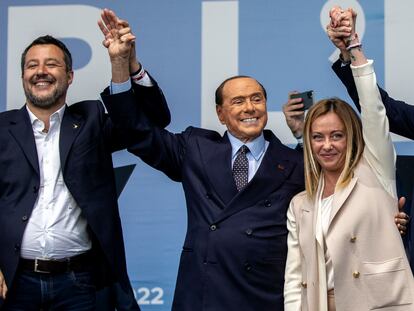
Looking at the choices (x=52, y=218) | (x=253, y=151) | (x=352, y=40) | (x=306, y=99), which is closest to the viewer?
(x=352, y=40)

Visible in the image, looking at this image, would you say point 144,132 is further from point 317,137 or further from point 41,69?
point 317,137

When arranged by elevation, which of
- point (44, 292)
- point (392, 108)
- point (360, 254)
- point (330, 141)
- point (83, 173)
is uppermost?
point (392, 108)

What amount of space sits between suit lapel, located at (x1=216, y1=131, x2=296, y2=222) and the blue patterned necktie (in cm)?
5

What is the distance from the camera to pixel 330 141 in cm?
287

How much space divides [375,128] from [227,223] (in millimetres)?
562

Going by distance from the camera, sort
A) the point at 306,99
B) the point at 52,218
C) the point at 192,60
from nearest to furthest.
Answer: the point at 52,218 < the point at 306,99 < the point at 192,60

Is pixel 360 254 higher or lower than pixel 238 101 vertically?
lower

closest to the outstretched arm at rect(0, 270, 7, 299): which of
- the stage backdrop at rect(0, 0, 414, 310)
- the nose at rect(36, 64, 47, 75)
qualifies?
the nose at rect(36, 64, 47, 75)

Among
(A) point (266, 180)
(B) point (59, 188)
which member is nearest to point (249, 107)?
(A) point (266, 180)

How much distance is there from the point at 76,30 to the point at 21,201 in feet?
3.97

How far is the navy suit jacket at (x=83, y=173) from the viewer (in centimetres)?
294

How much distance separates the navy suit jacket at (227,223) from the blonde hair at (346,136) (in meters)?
0.13

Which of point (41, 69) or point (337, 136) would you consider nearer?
point (337, 136)

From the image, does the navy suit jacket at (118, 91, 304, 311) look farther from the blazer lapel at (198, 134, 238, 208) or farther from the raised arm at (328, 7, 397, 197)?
the raised arm at (328, 7, 397, 197)
